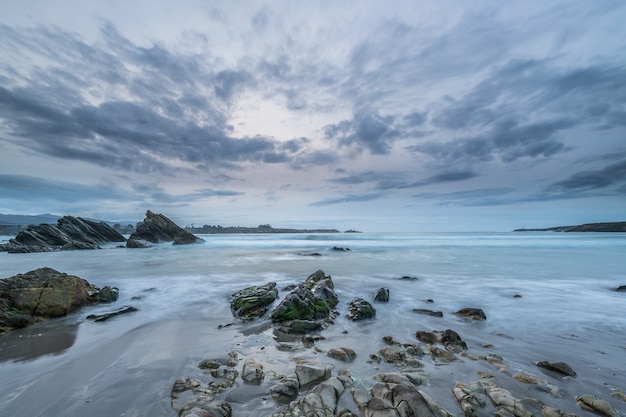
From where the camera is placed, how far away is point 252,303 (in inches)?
297

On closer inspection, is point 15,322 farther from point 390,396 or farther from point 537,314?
point 537,314

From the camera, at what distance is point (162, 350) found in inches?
197

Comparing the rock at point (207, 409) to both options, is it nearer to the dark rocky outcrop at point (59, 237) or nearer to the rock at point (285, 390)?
the rock at point (285, 390)

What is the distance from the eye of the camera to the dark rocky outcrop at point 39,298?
624cm

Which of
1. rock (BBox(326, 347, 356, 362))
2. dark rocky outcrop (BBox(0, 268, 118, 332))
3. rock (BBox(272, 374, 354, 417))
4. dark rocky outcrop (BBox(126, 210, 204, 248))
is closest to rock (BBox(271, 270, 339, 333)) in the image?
rock (BBox(326, 347, 356, 362))

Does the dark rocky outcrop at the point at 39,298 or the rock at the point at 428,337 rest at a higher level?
the dark rocky outcrop at the point at 39,298

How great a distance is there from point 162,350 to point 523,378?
18.9 feet

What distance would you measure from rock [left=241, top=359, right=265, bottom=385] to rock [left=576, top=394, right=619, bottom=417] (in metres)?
4.01

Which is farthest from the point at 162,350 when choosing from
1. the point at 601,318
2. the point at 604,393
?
the point at 601,318

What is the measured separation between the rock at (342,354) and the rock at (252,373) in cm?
122

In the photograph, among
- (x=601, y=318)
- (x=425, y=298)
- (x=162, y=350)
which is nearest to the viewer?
(x=162, y=350)

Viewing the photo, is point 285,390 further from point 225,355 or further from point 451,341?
point 451,341

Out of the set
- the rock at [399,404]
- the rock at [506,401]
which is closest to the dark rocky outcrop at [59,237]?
the rock at [399,404]

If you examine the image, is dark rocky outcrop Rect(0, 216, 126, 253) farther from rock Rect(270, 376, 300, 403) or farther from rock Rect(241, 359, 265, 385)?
rock Rect(270, 376, 300, 403)
